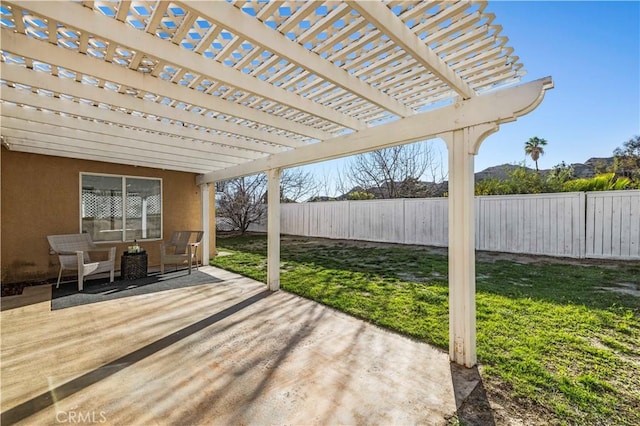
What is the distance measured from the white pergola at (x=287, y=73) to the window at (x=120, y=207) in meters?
2.32

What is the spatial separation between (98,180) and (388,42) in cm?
683

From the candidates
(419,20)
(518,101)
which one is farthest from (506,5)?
(419,20)

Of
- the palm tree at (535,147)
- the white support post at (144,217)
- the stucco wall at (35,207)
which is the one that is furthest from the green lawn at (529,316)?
the palm tree at (535,147)

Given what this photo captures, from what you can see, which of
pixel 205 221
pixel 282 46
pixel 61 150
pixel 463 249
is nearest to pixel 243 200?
pixel 205 221

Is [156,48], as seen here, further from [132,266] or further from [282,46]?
[132,266]

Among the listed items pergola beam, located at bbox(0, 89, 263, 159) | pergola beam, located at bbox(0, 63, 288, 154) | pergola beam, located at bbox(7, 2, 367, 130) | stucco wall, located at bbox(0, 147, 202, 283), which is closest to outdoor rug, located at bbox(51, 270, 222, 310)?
stucco wall, located at bbox(0, 147, 202, 283)

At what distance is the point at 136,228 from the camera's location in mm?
6914

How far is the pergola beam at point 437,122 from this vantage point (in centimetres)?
226

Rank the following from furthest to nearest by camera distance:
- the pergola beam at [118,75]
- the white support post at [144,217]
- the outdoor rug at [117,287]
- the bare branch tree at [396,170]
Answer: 1. the bare branch tree at [396,170]
2. the white support post at [144,217]
3. the outdoor rug at [117,287]
4. the pergola beam at [118,75]

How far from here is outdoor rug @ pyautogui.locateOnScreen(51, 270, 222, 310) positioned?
4.55 meters

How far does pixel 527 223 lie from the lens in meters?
7.97

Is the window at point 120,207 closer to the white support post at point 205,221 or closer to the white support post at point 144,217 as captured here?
the white support post at point 144,217

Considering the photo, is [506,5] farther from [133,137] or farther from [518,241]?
[518,241]

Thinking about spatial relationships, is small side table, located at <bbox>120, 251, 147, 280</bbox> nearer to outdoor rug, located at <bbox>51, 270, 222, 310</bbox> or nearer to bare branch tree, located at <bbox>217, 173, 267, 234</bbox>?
outdoor rug, located at <bbox>51, 270, 222, 310</bbox>
